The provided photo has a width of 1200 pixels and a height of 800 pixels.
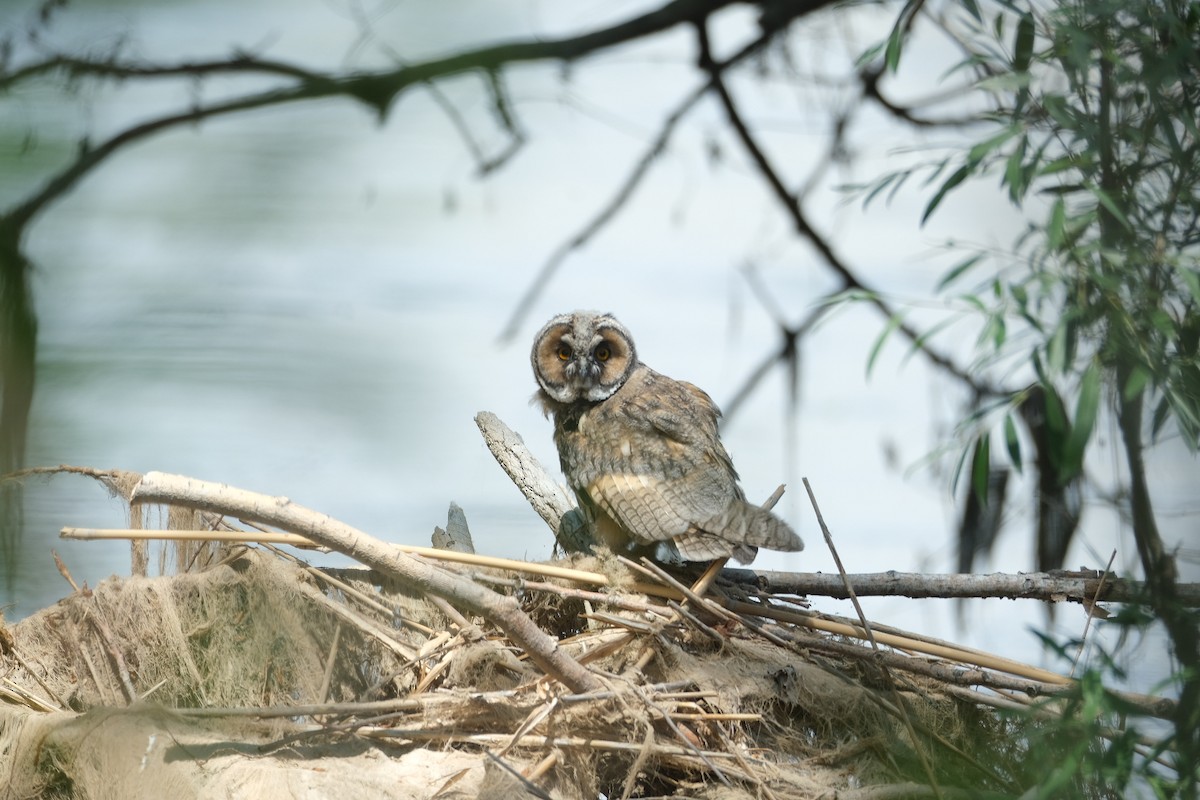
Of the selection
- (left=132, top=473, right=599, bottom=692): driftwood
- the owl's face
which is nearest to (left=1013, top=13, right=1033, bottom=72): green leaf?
(left=132, top=473, right=599, bottom=692): driftwood

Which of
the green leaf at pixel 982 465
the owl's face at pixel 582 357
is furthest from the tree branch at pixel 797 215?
the green leaf at pixel 982 465

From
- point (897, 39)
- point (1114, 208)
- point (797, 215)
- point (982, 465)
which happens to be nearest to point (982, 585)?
point (982, 465)

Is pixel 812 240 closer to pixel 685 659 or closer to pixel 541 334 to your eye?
pixel 541 334

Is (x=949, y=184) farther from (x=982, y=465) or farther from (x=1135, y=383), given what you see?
(x=1135, y=383)

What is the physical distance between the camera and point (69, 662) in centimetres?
215

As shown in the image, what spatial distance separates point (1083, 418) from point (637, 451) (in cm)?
174

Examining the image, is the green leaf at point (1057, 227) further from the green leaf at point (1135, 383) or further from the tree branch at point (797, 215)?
the tree branch at point (797, 215)

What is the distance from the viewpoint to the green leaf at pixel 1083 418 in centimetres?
131

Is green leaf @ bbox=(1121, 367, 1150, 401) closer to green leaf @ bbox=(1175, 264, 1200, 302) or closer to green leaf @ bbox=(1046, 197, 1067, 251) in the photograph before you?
green leaf @ bbox=(1175, 264, 1200, 302)

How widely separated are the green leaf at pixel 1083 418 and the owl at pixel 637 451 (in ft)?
3.58

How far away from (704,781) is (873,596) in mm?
749

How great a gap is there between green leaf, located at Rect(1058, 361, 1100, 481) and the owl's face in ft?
6.64

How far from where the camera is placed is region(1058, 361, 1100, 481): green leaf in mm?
1312

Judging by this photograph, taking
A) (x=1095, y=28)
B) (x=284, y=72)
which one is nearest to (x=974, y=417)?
(x=1095, y=28)
